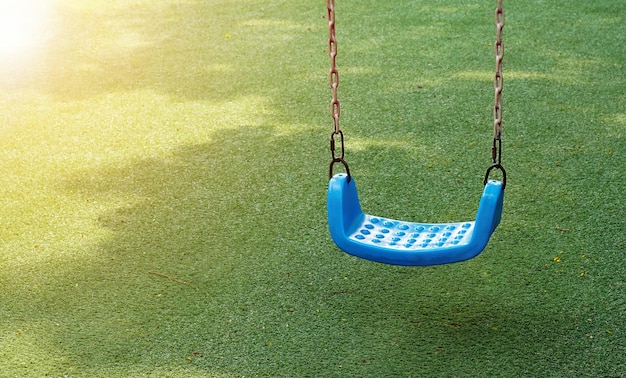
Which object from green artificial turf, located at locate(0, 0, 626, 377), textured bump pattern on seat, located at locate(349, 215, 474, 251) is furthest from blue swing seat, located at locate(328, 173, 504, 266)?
green artificial turf, located at locate(0, 0, 626, 377)

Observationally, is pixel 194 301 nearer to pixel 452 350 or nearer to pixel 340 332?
pixel 340 332

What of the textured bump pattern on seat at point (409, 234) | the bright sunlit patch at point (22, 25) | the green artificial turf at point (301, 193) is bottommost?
the green artificial turf at point (301, 193)

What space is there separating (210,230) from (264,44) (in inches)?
80.5

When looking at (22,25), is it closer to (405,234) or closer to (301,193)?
(301,193)

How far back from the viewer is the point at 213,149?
359cm

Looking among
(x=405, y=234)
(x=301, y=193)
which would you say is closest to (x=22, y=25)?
(x=301, y=193)

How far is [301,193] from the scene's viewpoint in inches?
126

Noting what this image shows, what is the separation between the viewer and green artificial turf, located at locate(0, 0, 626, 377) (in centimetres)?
238

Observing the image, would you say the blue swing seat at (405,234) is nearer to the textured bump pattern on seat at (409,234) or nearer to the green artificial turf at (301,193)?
the textured bump pattern on seat at (409,234)

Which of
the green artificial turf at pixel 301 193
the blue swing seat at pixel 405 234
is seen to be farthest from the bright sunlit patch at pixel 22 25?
the blue swing seat at pixel 405 234

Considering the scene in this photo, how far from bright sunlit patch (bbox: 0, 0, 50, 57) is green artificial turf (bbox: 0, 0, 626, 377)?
5 cm

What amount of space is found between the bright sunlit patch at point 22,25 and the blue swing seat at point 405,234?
322cm

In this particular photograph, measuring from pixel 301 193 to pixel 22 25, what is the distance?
3.05 m

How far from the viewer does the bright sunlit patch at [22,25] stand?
508 centimetres
